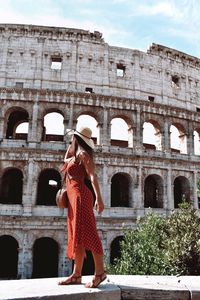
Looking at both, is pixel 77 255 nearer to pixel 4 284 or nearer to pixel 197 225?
pixel 4 284

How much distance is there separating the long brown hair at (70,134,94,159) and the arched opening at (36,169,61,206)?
1477cm

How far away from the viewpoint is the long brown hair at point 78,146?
13.4 ft

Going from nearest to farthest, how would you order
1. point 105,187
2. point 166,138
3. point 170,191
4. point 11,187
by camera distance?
point 105,187 → point 170,191 → point 11,187 → point 166,138

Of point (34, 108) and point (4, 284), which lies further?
point (34, 108)

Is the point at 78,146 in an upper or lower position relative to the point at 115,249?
upper

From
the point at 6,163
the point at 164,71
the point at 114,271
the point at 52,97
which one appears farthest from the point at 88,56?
the point at 114,271

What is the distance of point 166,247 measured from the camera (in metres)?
9.05

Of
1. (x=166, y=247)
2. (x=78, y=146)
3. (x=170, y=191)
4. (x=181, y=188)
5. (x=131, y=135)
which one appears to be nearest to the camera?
(x=78, y=146)

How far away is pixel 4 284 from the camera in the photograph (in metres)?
3.54

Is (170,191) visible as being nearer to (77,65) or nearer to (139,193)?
(139,193)

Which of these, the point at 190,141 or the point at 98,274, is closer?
the point at 98,274

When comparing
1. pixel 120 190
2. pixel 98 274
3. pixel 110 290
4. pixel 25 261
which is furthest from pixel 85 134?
pixel 120 190

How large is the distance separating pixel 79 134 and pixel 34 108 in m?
14.1

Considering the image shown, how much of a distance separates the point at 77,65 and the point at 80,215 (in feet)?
52.9
